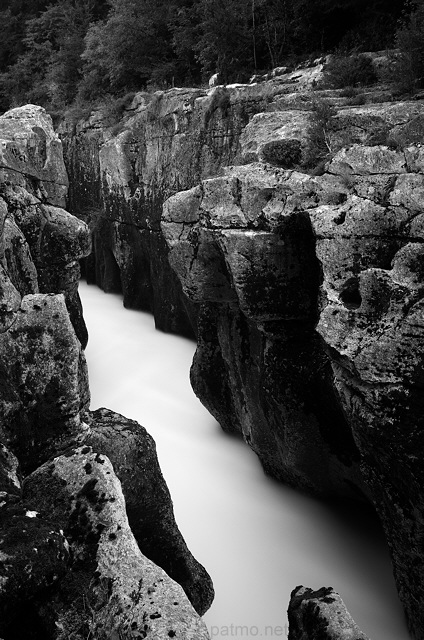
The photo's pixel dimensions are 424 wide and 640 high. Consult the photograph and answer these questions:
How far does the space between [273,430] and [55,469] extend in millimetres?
5664

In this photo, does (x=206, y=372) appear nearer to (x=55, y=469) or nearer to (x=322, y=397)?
(x=322, y=397)

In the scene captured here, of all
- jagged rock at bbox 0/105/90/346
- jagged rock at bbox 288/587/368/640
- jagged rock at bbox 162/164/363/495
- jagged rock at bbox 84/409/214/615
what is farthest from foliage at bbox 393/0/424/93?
jagged rock at bbox 288/587/368/640

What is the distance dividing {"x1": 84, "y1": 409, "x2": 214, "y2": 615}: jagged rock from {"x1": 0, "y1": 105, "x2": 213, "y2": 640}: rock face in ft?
0.03

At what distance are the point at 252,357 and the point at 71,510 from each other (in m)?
6.15

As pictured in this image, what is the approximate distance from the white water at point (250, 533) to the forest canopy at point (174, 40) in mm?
10423

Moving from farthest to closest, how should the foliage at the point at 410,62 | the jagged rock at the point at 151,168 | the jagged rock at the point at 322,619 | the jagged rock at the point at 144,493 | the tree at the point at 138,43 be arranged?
the tree at the point at 138,43 < the jagged rock at the point at 151,168 < the foliage at the point at 410,62 < the jagged rock at the point at 144,493 < the jagged rock at the point at 322,619

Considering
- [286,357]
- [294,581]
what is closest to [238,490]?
[294,581]

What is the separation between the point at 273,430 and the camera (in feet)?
30.6

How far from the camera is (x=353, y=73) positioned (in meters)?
12.2

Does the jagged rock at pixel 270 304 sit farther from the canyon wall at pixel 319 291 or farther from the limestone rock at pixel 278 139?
the limestone rock at pixel 278 139

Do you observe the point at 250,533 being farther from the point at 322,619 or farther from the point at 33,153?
the point at 33,153

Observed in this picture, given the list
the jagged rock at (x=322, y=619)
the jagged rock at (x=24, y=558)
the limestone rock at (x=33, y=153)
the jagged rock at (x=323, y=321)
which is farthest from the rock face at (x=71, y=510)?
the limestone rock at (x=33, y=153)

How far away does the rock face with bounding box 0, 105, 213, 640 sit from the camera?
10.5 feet

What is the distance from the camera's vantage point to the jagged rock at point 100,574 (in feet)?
10.4
